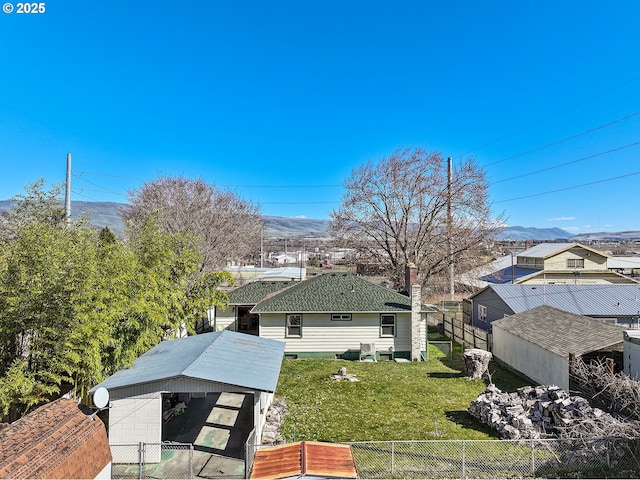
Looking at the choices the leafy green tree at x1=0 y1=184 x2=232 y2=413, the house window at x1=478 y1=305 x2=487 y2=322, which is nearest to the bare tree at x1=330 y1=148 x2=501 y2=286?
the house window at x1=478 y1=305 x2=487 y2=322

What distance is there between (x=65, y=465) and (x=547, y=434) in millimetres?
11403

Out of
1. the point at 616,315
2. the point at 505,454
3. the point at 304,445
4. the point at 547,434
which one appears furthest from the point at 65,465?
the point at 616,315

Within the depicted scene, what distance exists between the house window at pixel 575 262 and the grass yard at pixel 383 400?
77.4 feet

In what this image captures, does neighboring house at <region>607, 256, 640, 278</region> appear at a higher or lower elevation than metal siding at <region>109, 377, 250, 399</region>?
higher

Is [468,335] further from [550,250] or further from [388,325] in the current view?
[550,250]

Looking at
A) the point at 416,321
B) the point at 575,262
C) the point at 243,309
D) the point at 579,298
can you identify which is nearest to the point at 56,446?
the point at 416,321

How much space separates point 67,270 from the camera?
1066 centimetres

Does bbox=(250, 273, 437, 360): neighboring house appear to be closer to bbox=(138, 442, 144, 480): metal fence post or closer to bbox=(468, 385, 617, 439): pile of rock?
bbox=(468, 385, 617, 439): pile of rock

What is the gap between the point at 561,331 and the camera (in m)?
16.5

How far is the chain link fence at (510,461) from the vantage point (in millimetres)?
9344

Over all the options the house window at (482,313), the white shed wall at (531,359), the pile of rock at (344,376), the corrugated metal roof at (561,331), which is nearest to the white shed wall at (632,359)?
the corrugated metal roof at (561,331)

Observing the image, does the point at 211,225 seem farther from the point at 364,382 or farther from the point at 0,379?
the point at 0,379

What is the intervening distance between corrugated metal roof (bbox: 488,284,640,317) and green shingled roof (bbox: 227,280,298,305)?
13557 mm

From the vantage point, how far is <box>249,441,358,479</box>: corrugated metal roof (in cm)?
780
